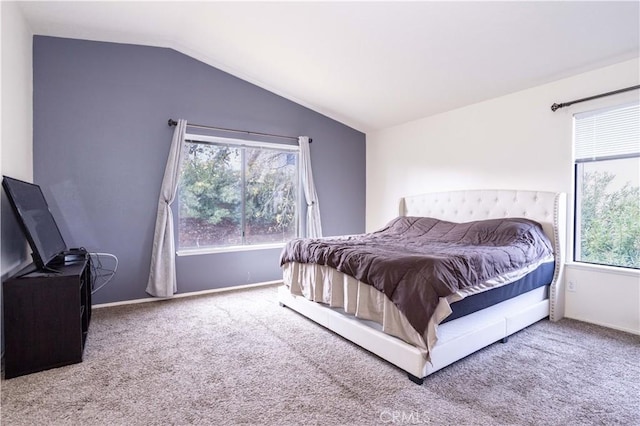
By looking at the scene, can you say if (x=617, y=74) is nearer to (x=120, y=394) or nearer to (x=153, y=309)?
(x=120, y=394)

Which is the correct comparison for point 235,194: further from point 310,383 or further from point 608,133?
point 608,133

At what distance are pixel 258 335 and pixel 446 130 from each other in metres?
3.54

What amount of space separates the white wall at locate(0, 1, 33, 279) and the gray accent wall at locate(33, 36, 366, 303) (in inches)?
7.4

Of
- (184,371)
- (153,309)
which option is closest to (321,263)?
(184,371)

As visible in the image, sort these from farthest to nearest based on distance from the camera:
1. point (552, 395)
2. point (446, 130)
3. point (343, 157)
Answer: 1. point (343, 157)
2. point (446, 130)
3. point (552, 395)

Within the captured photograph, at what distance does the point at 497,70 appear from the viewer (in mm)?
3277

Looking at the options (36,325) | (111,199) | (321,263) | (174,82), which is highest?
(174,82)

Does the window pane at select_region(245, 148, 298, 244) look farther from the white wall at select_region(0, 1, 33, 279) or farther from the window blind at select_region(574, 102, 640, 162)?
the window blind at select_region(574, 102, 640, 162)

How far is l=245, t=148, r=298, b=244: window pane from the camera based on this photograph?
461 centimetres

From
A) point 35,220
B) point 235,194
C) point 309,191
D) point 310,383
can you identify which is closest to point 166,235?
point 235,194

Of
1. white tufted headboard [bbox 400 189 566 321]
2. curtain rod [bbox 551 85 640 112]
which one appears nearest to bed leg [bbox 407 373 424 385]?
white tufted headboard [bbox 400 189 566 321]

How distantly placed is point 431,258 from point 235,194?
3.03 meters

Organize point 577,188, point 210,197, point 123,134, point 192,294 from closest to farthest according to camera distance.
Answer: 1. point 577,188
2. point 123,134
3. point 192,294
4. point 210,197

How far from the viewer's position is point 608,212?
309 centimetres
